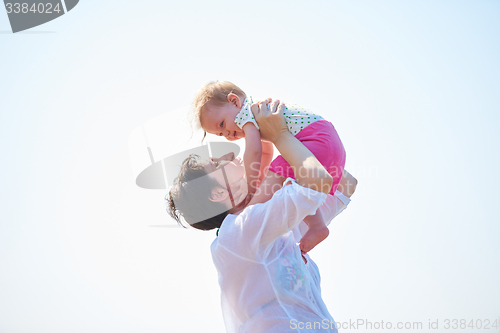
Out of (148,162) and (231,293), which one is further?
(148,162)

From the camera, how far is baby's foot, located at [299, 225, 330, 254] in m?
2.16

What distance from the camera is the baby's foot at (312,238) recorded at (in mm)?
2158

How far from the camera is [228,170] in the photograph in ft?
6.58

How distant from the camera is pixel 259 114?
2.05 m

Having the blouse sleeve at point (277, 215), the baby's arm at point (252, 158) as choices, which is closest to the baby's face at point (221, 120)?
the baby's arm at point (252, 158)

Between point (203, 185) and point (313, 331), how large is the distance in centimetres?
83

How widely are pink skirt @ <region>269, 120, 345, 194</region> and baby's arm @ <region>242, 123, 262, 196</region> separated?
0.39ft

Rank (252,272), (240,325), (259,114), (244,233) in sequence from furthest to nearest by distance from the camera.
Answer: (259,114) < (240,325) < (252,272) < (244,233)

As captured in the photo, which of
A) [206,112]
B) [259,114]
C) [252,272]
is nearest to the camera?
[252,272]

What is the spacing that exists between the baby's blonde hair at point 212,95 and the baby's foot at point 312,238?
940mm

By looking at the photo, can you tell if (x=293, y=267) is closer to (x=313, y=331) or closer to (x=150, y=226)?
(x=313, y=331)

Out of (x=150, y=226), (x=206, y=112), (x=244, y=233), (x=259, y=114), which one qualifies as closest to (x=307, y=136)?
(x=259, y=114)

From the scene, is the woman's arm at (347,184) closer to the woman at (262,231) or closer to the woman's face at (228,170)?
the woman at (262,231)

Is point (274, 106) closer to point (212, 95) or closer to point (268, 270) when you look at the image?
point (212, 95)
